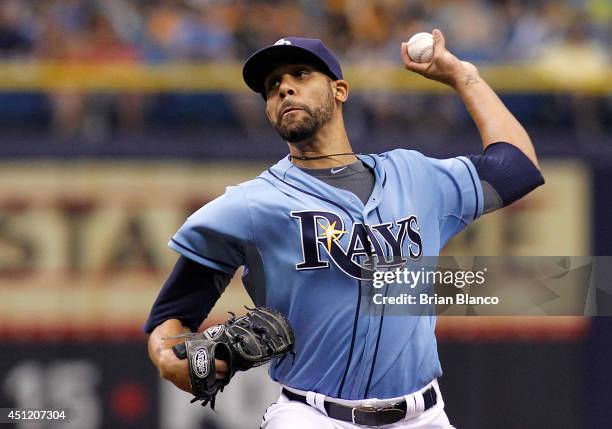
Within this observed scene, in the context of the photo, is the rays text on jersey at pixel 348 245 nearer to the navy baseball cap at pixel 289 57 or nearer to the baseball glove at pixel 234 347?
the baseball glove at pixel 234 347

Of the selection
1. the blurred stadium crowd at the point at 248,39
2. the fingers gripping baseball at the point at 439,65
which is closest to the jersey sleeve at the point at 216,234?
the fingers gripping baseball at the point at 439,65

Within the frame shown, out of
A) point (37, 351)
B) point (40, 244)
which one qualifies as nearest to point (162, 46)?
point (40, 244)

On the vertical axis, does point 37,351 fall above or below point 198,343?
above

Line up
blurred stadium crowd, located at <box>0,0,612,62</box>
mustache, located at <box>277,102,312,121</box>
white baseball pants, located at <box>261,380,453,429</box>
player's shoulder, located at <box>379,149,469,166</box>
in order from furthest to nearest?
1. blurred stadium crowd, located at <box>0,0,612,62</box>
2. player's shoulder, located at <box>379,149,469,166</box>
3. mustache, located at <box>277,102,312,121</box>
4. white baseball pants, located at <box>261,380,453,429</box>

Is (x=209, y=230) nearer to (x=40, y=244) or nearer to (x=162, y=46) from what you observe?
(x=40, y=244)

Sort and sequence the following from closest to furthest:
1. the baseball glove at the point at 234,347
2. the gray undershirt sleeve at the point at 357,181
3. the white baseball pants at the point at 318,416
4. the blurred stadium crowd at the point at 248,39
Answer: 1. the baseball glove at the point at 234,347
2. the white baseball pants at the point at 318,416
3. the gray undershirt sleeve at the point at 357,181
4. the blurred stadium crowd at the point at 248,39

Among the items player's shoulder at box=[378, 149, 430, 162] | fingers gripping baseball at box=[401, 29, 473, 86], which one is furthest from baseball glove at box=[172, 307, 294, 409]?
fingers gripping baseball at box=[401, 29, 473, 86]

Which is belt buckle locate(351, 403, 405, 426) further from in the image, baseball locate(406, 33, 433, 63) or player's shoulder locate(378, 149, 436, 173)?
baseball locate(406, 33, 433, 63)

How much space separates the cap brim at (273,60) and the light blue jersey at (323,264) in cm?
41

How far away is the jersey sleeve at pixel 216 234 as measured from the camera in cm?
395

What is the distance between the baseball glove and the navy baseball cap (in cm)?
91

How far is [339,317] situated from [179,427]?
14.9ft

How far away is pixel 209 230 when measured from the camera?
155 inches

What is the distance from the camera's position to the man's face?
13.4 feet
